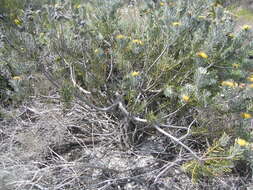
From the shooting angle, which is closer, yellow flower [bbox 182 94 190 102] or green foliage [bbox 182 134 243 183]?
green foliage [bbox 182 134 243 183]

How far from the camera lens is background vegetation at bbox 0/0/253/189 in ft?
5.75

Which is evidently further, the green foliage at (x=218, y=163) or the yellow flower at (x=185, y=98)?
the yellow flower at (x=185, y=98)

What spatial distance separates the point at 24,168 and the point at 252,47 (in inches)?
86.5

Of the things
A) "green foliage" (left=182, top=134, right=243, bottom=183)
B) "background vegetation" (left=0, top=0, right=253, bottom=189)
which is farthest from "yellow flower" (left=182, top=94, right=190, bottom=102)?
"green foliage" (left=182, top=134, right=243, bottom=183)

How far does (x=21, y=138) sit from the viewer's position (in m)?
2.16

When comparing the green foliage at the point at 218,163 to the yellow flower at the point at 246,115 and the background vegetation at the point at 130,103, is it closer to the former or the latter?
the background vegetation at the point at 130,103

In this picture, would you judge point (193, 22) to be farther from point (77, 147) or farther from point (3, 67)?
point (3, 67)

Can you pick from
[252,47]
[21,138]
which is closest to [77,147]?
[21,138]

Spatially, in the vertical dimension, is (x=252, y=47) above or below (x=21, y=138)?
above

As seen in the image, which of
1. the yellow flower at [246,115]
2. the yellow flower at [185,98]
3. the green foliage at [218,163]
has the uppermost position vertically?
the yellow flower at [185,98]

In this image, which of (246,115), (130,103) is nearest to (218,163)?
(246,115)

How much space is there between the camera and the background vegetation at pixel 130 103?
175 cm

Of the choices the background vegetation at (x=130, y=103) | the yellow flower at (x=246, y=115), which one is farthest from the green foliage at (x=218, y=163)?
the yellow flower at (x=246, y=115)

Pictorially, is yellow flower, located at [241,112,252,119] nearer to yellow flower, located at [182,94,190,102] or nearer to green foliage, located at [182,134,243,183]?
green foliage, located at [182,134,243,183]
